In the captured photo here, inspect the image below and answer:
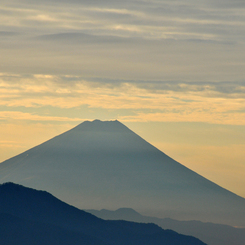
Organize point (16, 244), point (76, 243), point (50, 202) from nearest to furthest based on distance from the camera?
point (16, 244), point (76, 243), point (50, 202)

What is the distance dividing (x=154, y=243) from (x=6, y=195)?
60112mm

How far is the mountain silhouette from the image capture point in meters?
150

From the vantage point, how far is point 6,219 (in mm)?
152500

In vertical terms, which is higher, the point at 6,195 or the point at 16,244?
the point at 6,195

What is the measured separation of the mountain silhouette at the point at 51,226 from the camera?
150m

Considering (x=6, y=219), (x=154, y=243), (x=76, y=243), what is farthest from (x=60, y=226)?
(x=154, y=243)

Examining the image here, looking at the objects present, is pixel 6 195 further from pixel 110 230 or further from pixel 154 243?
pixel 154 243

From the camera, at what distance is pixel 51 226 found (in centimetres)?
16412

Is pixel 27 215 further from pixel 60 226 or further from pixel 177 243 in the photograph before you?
pixel 177 243

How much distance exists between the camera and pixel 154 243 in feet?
632

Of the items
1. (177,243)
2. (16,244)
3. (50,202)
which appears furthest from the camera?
(177,243)

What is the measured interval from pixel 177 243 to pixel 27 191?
6129cm

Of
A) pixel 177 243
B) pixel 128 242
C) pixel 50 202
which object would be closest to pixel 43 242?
pixel 50 202

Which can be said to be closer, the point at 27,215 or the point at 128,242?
the point at 27,215
